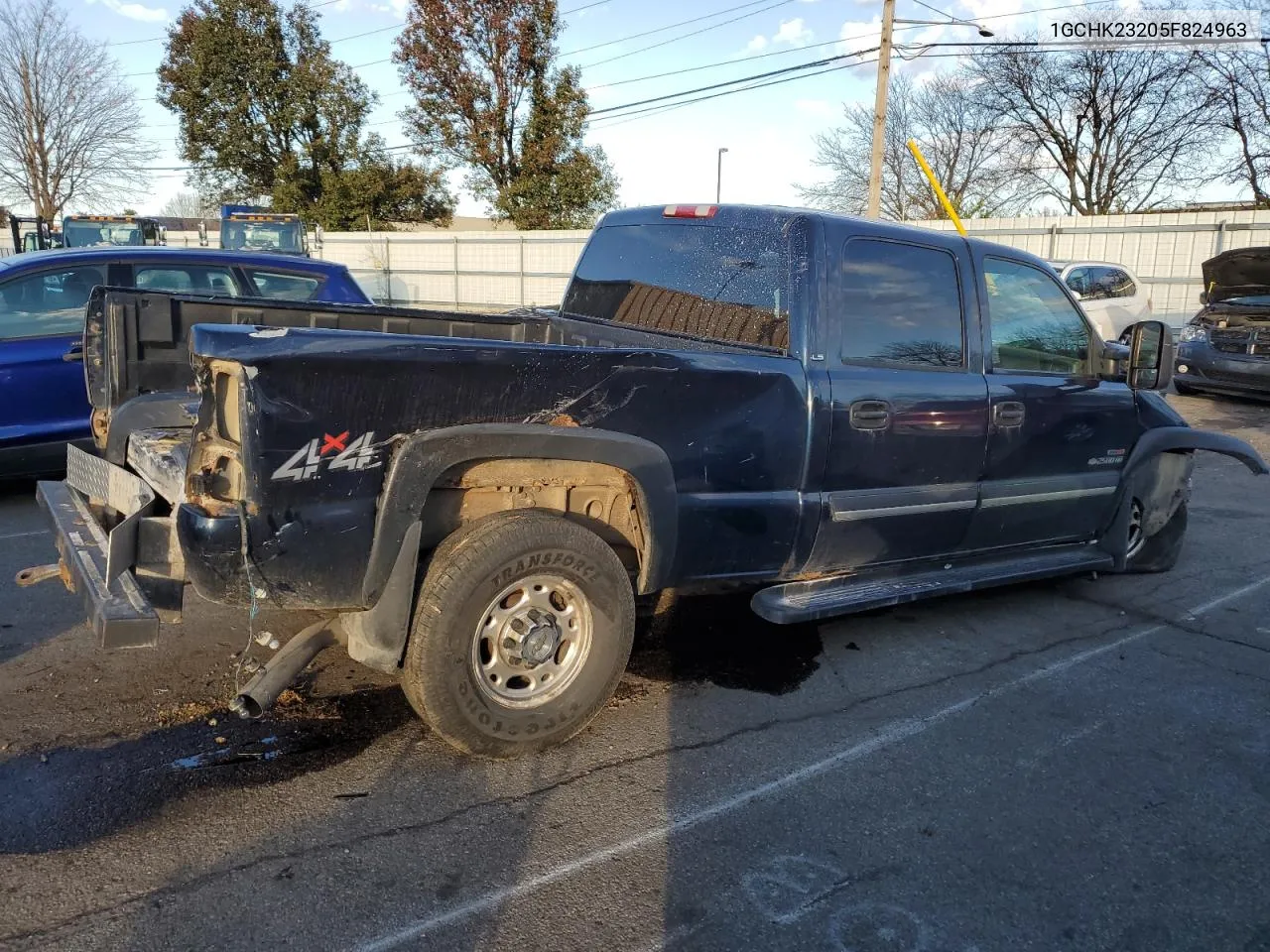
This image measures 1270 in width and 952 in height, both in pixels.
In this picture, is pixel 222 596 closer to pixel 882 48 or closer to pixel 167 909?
pixel 167 909

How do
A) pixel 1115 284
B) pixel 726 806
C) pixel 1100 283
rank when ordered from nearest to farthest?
1. pixel 726 806
2. pixel 1100 283
3. pixel 1115 284

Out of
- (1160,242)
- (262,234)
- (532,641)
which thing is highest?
(262,234)

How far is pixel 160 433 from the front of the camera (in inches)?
162

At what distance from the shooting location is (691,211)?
451cm

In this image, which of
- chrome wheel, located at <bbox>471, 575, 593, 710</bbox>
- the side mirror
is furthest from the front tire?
the side mirror

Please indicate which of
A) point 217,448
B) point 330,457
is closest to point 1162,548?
point 330,457

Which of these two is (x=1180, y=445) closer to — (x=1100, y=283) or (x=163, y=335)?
(x=163, y=335)

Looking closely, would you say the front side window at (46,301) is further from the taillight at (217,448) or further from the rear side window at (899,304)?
the rear side window at (899,304)

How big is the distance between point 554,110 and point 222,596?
30500 mm

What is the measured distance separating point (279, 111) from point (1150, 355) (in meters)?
34.2

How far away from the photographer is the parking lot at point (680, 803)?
8.57 ft

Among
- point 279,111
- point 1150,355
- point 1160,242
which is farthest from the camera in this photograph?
point 279,111

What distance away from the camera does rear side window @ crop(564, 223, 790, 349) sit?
4.05 meters

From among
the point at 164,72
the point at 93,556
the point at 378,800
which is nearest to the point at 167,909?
the point at 378,800
